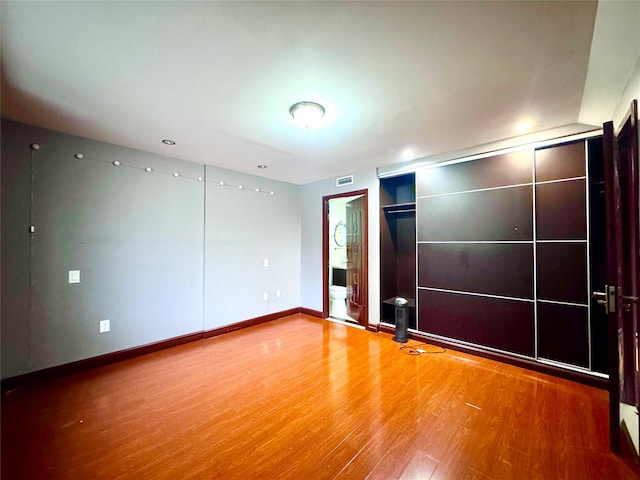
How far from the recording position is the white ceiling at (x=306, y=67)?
128 cm

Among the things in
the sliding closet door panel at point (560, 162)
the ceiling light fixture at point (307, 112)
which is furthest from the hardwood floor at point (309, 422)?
the ceiling light fixture at point (307, 112)

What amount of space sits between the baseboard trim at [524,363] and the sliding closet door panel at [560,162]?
1901 mm

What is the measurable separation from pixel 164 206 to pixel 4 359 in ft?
6.61

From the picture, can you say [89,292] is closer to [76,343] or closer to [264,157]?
[76,343]

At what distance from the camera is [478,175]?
9.98 ft

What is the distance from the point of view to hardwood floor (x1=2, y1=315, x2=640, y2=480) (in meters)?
1.52

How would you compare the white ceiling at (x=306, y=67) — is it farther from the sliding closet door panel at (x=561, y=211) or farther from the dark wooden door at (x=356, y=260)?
the dark wooden door at (x=356, y=260)

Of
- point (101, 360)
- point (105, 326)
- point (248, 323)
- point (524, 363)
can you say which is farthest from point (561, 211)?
point (101, 360)

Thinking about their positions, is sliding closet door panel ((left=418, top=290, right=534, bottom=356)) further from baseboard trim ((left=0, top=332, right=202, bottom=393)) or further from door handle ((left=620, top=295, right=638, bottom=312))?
baseboard trim ((left=0, top=332, right=202, bottom=393))

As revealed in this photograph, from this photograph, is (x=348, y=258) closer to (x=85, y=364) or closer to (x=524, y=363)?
(x=524, y=363)

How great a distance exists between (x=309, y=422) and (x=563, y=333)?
2602 mm

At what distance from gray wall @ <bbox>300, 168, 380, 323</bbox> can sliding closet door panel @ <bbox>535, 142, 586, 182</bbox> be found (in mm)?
1908

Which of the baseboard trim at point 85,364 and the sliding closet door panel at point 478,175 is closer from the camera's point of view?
the baseboard trim at point 85,364

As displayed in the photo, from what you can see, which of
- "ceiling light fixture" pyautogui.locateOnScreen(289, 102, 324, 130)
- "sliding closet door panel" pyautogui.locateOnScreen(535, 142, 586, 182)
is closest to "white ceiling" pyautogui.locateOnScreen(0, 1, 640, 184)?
"ceiling light fixture" pyautogui.locateOnScreen(289, 102, 324, 130)
